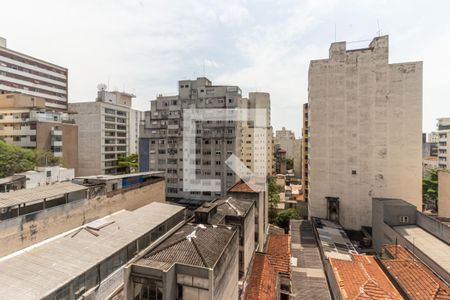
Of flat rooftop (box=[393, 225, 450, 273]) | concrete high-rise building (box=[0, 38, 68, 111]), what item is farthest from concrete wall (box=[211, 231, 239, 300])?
concrete high-rise building (box=[0, 38, 68, 111])

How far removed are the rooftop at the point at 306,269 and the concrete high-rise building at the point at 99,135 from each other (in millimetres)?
43571

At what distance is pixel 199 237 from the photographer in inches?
517

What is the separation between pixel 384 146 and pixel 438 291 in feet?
66.8

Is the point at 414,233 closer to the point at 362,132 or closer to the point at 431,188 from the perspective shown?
the point at 362,132

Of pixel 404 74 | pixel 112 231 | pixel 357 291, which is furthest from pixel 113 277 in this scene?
pixel 404 74

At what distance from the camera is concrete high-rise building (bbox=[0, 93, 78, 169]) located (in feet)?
135

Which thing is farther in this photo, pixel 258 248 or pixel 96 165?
pixel 96 165

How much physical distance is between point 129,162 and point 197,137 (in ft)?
73.1

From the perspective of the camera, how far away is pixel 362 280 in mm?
14281

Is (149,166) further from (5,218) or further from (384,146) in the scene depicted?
(384,146)

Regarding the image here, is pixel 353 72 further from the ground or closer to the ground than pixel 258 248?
further from the ground

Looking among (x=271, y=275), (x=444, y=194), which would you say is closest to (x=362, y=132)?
(x=444, y=194)

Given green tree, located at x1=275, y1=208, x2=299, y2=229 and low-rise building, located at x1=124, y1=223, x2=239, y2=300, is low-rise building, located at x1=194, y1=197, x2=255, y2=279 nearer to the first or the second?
low-rise building, located at x1=124, y1=223, x2=239, y2=300

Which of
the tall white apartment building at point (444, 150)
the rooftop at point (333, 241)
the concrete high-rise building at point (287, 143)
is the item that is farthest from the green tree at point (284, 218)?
the concrete high-rise building at point (287, 143)
